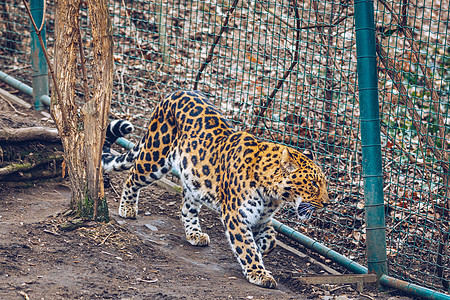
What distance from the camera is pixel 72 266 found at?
4070 millimetres

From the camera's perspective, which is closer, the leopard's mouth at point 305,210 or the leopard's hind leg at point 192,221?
the leopard's mouth at point 305,210

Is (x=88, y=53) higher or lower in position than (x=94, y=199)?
higher

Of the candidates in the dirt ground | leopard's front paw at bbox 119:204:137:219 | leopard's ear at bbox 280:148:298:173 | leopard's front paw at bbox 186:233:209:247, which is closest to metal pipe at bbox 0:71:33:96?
the dirt ground

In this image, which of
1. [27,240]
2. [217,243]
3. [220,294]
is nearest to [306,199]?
[220,294]

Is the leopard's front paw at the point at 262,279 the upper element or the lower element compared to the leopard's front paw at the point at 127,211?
lower

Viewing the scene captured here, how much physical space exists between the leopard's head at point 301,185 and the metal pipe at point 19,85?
3967 mm

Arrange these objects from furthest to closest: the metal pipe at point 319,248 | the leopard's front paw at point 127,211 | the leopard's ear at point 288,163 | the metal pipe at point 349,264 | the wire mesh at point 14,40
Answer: the wire mesh at point 14,40, the leopard's front paw at point 127,211, the metal pipe at point 319,248, the leopard's ear at point 288,163, the metal pipe at point 349,264

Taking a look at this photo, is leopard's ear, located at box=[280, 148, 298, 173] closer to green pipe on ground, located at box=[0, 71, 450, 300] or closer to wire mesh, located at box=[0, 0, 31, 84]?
green pipe on ground, located at box=[0, 71, 450, 300]

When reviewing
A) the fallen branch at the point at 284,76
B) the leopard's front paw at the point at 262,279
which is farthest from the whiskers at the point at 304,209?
the fallen branch at the point at 284,76

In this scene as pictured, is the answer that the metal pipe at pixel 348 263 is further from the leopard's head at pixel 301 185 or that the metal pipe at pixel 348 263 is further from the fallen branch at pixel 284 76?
the fallen branch at pixel 284 76

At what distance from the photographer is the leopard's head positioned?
4.46m

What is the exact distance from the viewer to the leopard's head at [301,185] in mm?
4465

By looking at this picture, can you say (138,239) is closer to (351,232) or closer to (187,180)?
(187,180)

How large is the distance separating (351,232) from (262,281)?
1.72 m
